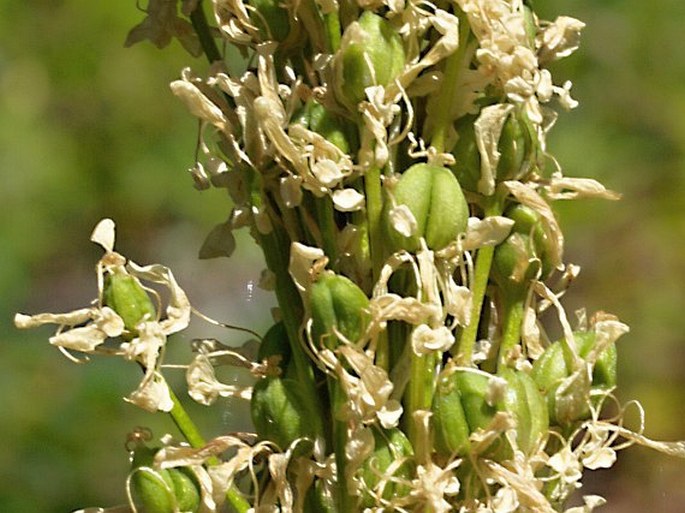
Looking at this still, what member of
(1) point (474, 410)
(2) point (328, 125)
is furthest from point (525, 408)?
(2) point (328, 125)


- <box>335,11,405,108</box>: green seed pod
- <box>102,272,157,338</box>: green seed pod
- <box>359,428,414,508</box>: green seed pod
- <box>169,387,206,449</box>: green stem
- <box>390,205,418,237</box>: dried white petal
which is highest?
<box>335,11,405,108</box>: green seed pod

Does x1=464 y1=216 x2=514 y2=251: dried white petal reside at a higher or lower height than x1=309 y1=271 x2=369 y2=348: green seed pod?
higher

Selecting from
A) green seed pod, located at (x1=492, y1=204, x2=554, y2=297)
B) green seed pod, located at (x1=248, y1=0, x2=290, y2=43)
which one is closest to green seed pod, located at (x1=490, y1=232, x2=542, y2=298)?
green seed pod, located at (x1=492, y1=204, x2=554, y2=297)

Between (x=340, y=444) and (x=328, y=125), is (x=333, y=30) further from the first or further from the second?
(x=340, y=444)

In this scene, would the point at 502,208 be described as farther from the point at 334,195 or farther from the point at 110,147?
the point at 110,147

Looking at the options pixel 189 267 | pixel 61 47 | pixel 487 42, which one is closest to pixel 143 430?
pixel 487 42

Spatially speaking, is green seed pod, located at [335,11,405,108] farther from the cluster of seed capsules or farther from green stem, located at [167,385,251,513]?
green stem, located at [167,385,251,513]

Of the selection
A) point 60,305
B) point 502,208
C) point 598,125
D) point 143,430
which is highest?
point 502,208
